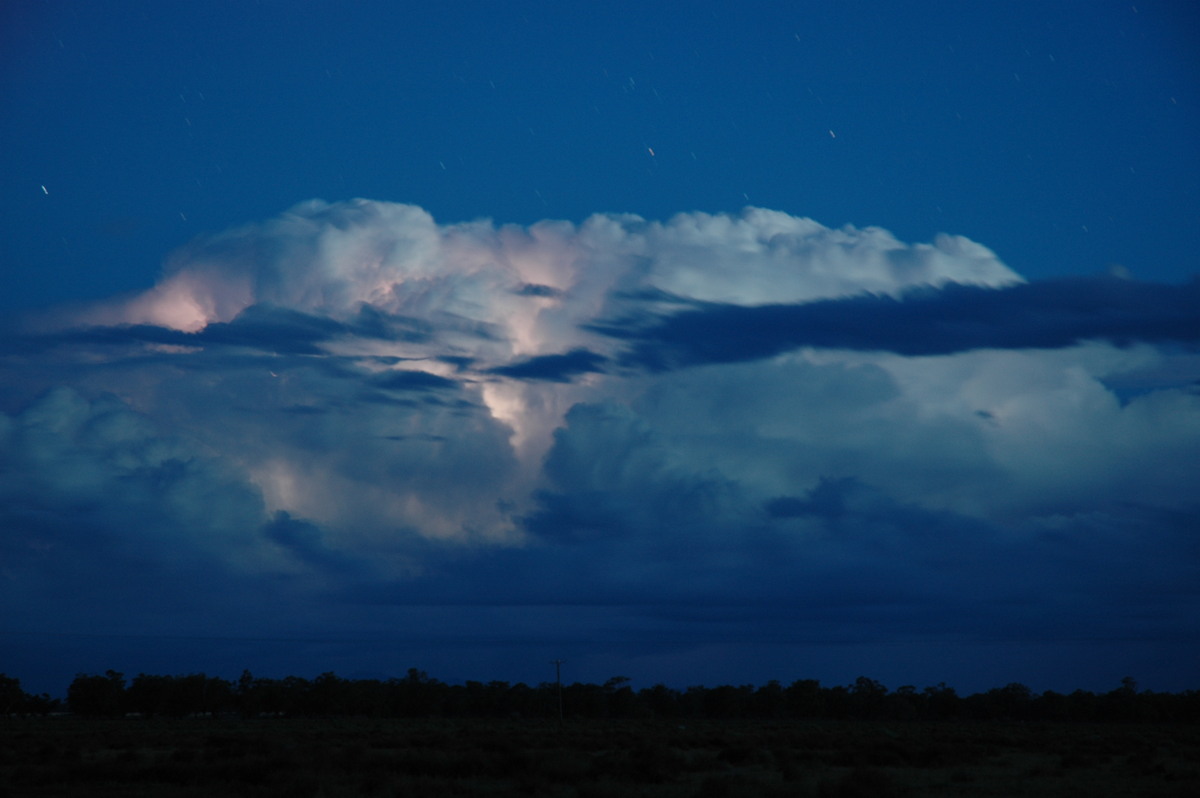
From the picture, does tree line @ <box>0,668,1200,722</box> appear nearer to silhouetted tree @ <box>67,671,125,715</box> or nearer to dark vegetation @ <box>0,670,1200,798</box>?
silhouetted tree @ <box>67,671,125,715</box>

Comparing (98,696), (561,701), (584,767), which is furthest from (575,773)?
(98,696)

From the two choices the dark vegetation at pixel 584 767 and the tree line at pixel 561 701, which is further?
the tree line at pixel 561 701

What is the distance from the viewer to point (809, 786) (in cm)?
3400

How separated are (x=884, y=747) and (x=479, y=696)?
122 meters

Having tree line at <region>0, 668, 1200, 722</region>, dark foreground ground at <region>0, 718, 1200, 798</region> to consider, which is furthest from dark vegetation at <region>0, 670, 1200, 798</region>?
tree line at <region>0, 668, 1200, 722</region>

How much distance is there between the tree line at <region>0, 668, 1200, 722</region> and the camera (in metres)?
152

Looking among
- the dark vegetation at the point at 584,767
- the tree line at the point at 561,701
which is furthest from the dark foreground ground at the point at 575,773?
the tree line at the point at 561,701

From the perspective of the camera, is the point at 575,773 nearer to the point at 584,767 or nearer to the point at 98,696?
the point at 584,767

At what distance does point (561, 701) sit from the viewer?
133m

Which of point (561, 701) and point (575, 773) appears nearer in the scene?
point (575, 773)

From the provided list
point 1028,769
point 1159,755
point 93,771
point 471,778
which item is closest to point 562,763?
point 471,778

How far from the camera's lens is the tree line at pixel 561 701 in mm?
151500

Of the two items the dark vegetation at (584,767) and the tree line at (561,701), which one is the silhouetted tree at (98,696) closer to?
the tree line at (561,701)

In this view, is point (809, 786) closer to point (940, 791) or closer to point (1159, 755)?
point (940, 791)
